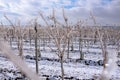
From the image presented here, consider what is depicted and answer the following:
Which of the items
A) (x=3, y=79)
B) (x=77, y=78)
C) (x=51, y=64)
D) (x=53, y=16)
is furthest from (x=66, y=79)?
(x=51, y=64)

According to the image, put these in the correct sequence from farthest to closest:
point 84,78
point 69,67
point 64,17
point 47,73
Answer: point 69,67 < point 47,73 < point 84,78 < point 64,17

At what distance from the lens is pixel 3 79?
13219mm

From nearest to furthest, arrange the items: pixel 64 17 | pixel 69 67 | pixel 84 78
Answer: pixel 64 17
pixel 84 78
pixel 69 67

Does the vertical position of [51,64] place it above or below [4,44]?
below

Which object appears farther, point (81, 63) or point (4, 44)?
point (81, 63)

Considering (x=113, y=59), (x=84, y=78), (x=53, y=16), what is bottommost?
(x=84, y=78)

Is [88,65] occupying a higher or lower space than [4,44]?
lower

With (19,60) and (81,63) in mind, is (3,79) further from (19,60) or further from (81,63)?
(19,60)

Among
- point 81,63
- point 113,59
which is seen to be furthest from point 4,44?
point 81,63

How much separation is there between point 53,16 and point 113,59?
1036cm

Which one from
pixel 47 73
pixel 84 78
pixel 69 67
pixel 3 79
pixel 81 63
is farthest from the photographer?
pixel 81 63

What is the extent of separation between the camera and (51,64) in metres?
18.8

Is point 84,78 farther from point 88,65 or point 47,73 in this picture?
point 88,65

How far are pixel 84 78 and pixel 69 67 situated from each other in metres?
3.66
